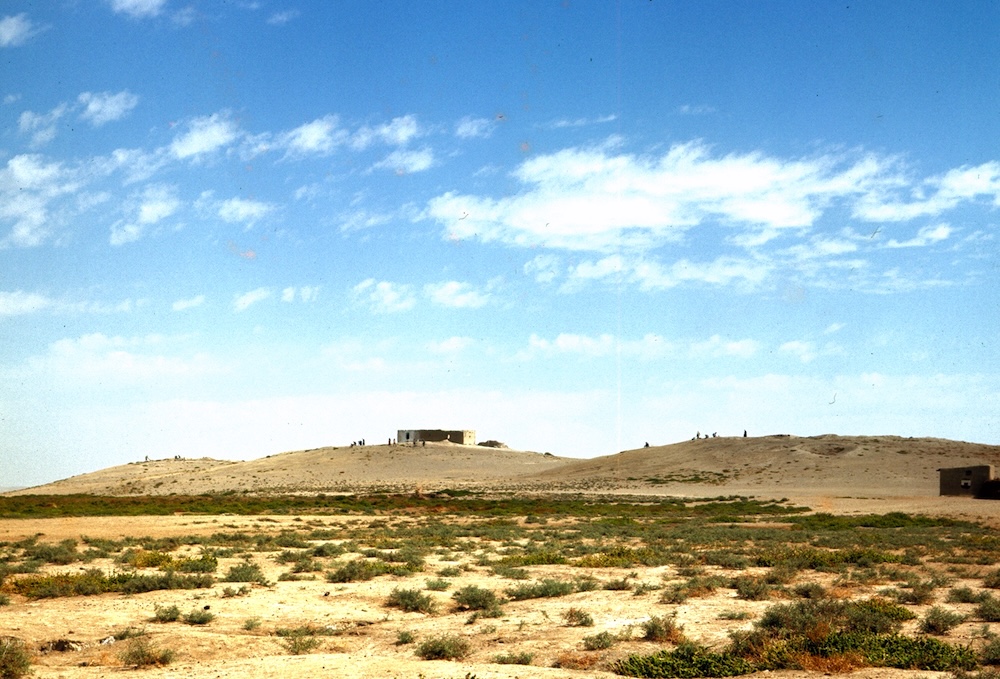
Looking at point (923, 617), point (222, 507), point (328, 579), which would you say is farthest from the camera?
point (222, 507)

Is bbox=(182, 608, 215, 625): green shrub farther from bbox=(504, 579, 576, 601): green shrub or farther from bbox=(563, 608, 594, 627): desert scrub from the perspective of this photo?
bbox=(563, 608, 594, 627): desert scrub

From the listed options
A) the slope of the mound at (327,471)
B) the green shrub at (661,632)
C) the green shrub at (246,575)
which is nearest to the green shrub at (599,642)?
the green shrub at (661,632)

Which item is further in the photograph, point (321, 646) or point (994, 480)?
point (994, 480)

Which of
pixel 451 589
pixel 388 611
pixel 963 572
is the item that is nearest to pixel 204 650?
pixel 388 611

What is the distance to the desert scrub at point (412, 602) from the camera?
18125 mm

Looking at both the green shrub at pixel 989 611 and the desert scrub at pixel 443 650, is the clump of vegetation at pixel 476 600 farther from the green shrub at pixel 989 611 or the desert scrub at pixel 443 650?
the green shrub at pixel 989 611

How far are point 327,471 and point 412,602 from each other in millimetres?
106015

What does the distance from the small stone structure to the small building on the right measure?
93.5 meters

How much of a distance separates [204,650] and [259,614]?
10.2ft

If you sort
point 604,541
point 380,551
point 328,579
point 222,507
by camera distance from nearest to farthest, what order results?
point 328,579
point 380,551
point 604,541
point 222,507

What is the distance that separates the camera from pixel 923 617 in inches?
655

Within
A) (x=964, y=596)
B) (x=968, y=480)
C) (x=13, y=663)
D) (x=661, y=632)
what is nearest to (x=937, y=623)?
(x=964, y=596)

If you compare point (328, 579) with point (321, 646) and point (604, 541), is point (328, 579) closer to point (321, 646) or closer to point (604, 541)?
point (321, 646)

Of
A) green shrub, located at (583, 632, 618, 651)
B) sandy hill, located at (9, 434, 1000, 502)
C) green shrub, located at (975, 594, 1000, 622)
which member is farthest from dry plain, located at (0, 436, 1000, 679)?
sandy hill, located at (9, 434, 1000, 502)
